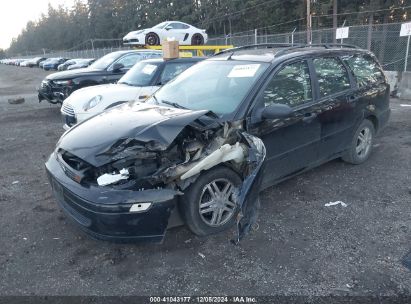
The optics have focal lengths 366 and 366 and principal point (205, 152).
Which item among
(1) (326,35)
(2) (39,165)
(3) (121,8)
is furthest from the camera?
(3) (121,8)

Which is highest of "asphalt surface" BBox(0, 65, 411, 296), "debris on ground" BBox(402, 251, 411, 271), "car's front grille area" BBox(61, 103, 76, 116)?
"car's front grille area" BBox(61, 103, 76, 116)

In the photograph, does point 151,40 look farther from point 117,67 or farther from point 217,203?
point 217,203

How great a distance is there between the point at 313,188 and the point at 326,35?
14.3 metres

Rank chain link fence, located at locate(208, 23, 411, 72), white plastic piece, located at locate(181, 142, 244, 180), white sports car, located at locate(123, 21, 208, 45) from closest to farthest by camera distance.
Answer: white plastic piece, located at locate(181, 142, 244, 180) < chain link fence, located at locate(208, 23, 411, 72) < white sports car, located at locate(123, 21, 208, 45)

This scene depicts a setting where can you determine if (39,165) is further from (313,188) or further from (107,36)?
(107,36)

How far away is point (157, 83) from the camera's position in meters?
7.61

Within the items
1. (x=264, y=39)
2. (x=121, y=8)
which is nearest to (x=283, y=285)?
(x=264, y=39)

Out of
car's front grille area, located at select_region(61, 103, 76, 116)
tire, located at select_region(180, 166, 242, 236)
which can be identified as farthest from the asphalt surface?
car's front grille area, located at select_region(61, 103, 76, 116)

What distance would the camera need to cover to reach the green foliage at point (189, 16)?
96.6ft

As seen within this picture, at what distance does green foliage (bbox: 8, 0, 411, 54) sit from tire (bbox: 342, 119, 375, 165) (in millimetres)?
16810

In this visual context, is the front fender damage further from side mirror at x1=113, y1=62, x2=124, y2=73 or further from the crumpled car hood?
side mirror at x1=113, y1=62, x2=124, y2=73

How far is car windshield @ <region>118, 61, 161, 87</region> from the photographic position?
759 cm

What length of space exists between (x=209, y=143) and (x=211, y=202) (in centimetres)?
56

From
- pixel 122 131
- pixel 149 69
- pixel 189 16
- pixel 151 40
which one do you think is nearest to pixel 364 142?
pixel 122 131
